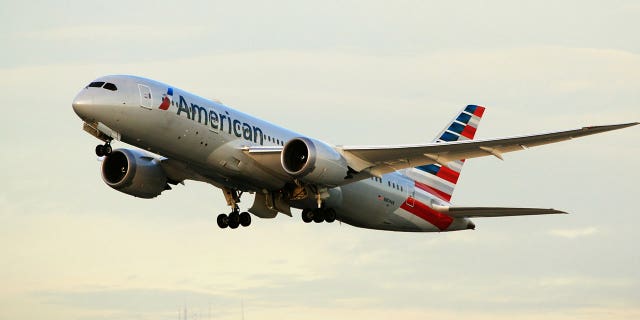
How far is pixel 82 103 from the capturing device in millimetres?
47000

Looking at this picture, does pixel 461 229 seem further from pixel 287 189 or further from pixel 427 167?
pixel 287 189

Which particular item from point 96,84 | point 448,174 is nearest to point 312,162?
point 96,84

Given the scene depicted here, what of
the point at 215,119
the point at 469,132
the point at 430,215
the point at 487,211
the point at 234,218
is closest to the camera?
the point at 215,119

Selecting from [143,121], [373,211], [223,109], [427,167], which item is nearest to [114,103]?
[143,121]

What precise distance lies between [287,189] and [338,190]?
2384mm

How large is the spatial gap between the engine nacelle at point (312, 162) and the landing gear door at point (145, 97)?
17.3ft

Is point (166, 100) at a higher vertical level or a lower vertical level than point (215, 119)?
higher

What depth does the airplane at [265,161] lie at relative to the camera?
1873 inches

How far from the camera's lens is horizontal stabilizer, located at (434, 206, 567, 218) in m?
53.3

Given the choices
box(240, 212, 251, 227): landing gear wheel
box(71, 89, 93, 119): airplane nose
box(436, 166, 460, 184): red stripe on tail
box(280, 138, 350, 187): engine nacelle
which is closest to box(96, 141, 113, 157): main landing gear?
box(71, 89, 93, 119): airplane nose

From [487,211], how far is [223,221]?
35.7ft

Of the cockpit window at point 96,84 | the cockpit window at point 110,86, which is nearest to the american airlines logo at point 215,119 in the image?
the cockpit window at point 110,86

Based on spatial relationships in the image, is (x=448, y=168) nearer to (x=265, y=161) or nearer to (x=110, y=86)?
(x=265, y=161)

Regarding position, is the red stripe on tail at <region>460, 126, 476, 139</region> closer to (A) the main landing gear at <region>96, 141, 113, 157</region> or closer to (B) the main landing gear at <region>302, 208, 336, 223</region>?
(B) the main landing gear at <region>302, 208, 336, 223</region>
